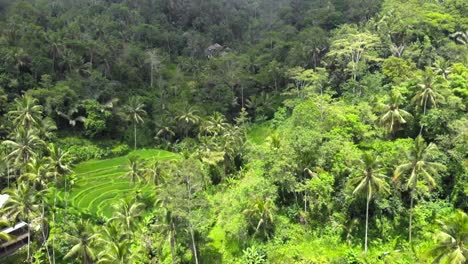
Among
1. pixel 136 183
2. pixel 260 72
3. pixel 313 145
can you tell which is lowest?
pixel 136 183

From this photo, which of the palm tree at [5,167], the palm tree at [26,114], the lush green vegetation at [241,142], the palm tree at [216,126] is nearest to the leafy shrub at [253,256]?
the lush green vegetation at [241,142]

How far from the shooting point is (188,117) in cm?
7612

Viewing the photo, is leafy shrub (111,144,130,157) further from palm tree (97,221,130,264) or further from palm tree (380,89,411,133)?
palm tree (380,89,411,133)

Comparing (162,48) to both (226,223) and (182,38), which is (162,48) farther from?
(226,223)

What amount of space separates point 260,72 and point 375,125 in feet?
138

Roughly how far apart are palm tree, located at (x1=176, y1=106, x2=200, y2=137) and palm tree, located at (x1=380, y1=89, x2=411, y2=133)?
36210 mm

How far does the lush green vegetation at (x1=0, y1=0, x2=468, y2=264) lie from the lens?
4234 cm

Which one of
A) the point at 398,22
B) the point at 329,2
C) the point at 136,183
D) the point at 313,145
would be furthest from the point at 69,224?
the point at 329,2

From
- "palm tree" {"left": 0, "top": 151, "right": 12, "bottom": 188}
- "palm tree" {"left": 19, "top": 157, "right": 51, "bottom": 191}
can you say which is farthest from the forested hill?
"palm tree" {"left": 19, "top": 157, "right": 51, "bottom": 191}

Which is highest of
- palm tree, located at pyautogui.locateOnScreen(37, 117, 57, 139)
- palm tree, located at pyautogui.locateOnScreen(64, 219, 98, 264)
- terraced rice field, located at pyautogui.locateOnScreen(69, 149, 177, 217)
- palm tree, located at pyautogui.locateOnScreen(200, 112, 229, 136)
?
palm tree, located at pyautogui.locateOnScreen(37, 117, 57, 139)

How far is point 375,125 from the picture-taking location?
51.5 metres

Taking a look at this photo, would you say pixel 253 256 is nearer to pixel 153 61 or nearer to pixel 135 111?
pixel 135 111

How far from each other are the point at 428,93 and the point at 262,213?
2340cm

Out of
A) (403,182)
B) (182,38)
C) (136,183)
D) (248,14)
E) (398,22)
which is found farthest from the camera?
(248,14)
